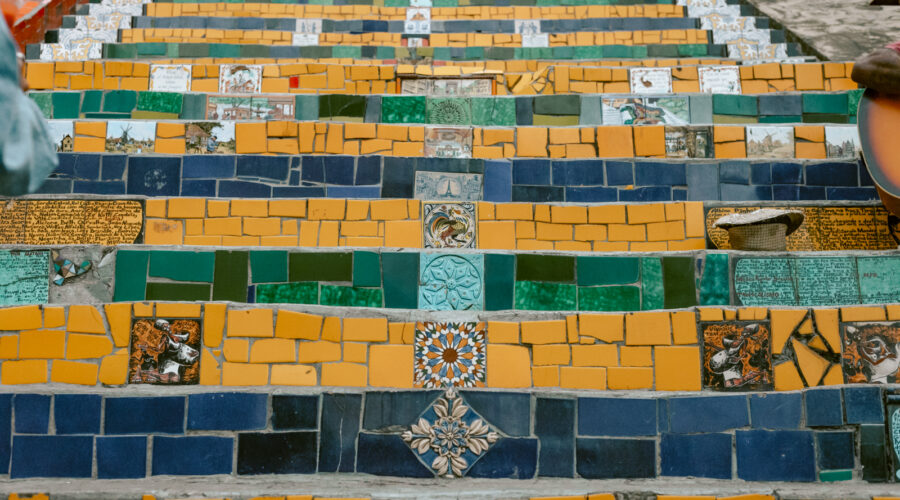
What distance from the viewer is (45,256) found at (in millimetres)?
4141

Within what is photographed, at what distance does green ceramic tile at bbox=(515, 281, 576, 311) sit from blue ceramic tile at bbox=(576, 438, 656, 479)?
918 mm

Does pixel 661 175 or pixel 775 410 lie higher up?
pixel 661 175

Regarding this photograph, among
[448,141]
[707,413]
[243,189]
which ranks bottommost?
[707,413]

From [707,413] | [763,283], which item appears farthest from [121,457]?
[763,283]

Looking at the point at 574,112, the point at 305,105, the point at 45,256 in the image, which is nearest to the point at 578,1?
the point at 574,112

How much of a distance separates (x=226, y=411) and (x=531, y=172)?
247 centimetres

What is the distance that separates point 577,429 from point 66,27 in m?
8.09

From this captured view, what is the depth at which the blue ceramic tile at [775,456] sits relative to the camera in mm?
3422

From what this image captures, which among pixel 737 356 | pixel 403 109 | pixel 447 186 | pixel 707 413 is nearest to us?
pixel 707 413

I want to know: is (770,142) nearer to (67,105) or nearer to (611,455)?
(611,455)

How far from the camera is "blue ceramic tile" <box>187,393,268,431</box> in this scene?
11.2 ft

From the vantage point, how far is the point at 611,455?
345cm

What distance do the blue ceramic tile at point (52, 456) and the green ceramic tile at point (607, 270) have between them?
8.20 feet

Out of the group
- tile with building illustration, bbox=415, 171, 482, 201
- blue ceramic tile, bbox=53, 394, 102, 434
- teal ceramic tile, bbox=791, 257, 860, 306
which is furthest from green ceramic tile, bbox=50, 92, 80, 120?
teal ceramic tile, bbox=791, 257, 860, 306
